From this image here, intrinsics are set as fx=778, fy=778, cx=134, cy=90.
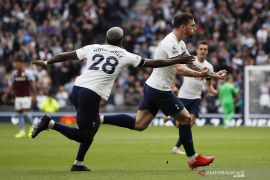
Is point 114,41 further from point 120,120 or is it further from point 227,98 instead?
point 227,98

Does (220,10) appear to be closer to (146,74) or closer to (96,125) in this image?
(146,74)

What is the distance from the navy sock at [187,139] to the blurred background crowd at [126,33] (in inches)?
728

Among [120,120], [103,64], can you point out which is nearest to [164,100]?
[120,120]

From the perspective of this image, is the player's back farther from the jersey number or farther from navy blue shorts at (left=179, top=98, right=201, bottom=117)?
the jersey number

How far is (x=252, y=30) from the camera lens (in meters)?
33.6

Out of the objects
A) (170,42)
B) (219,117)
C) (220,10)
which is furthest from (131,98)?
(170,42)

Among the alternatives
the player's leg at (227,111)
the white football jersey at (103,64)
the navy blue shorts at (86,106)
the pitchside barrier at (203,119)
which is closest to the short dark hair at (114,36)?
the white football jersey at (103,64)

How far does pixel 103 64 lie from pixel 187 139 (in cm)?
204

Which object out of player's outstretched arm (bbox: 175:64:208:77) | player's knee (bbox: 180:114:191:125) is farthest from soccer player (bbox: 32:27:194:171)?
player's knee (bbox: 180:114:191:125)

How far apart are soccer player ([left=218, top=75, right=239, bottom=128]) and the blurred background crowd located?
4.12 ft

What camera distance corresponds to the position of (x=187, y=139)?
13344 mm

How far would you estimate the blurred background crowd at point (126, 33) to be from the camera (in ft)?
108

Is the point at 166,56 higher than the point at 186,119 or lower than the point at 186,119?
higher

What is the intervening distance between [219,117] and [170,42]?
63.6ft
